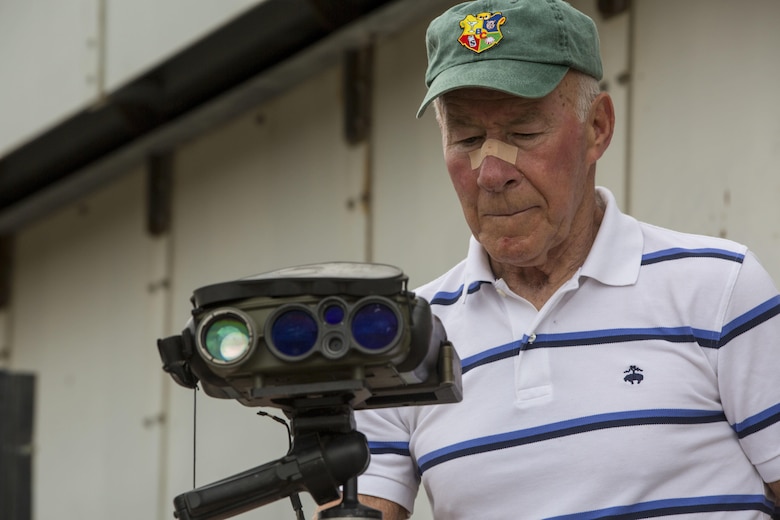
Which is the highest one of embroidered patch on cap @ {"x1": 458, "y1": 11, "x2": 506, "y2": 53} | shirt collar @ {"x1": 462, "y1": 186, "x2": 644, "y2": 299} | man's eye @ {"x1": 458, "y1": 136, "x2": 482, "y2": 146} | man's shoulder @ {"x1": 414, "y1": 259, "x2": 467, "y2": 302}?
embroidered patch on cap @ {"x1": 458, "y1": 11, "x2": 506, "y2": 53}

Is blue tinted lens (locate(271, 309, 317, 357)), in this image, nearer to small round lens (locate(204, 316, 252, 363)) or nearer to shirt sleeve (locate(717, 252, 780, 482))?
small round lens (locate(204, 316, 252, 363))

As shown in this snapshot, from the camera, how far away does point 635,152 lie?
3680 mm

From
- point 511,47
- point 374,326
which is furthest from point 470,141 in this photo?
point 374,326

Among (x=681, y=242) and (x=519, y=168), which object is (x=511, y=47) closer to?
(x=519, y=168)

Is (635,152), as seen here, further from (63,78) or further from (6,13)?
(6,13)

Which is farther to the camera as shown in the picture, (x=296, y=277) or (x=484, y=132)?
(x=484, y=132)

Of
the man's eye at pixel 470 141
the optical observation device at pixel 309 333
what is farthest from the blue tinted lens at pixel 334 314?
the man's eye at pixel 470 141

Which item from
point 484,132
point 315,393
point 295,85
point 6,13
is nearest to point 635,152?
point 484,132

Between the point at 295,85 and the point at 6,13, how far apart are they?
1441 mm

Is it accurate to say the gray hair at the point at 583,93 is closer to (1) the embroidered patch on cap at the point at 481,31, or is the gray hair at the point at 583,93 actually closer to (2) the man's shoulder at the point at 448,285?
(1) the embroidered patch on cap at the point at 481,31

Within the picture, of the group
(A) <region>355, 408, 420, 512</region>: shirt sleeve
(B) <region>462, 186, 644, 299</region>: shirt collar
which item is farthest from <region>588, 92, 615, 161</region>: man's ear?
(A) <region>355, 408, 420, 512</region>: shirt sleeve

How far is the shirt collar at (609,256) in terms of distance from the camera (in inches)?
92.5

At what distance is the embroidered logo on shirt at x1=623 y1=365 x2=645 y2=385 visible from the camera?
223 centimetres

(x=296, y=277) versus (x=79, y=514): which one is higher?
(x=296, y=277)
